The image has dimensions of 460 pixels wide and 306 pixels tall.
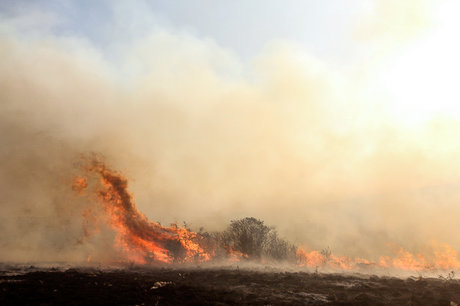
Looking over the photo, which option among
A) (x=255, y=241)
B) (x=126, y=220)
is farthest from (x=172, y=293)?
(x=255, y=241)

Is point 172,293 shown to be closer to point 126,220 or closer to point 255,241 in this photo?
point 126,220

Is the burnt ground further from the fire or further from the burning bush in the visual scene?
the burning bush

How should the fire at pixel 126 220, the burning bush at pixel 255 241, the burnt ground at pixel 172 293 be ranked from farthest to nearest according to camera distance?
A: the burning bush at pixel 255 241
the fire at pixel 126 220
the burnt ground at pixel 172 293

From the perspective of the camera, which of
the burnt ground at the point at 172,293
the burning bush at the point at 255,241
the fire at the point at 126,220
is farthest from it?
the burning bush at the point at 255,241

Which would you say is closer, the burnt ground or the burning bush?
the burnt ground

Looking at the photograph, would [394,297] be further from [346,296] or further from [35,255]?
[35,255]

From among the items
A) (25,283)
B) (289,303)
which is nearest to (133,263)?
(25,283)

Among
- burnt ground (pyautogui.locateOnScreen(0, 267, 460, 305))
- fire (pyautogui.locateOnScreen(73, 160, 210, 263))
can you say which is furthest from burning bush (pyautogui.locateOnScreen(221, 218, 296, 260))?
burnt ground (pyautogui.locateOnScreen(0, 267, 460, 305))

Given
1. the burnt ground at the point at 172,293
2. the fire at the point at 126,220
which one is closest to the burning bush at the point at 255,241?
the fire at the point at 126,220

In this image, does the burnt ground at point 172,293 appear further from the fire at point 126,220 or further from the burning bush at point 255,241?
the burning bush at point 255,241

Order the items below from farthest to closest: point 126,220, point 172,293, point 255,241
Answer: point 255,241, point 126,220, point 172,293

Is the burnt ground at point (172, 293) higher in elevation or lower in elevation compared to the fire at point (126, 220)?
lower

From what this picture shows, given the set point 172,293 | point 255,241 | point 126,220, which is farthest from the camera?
point 255,241

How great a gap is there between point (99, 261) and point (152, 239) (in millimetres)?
12386
